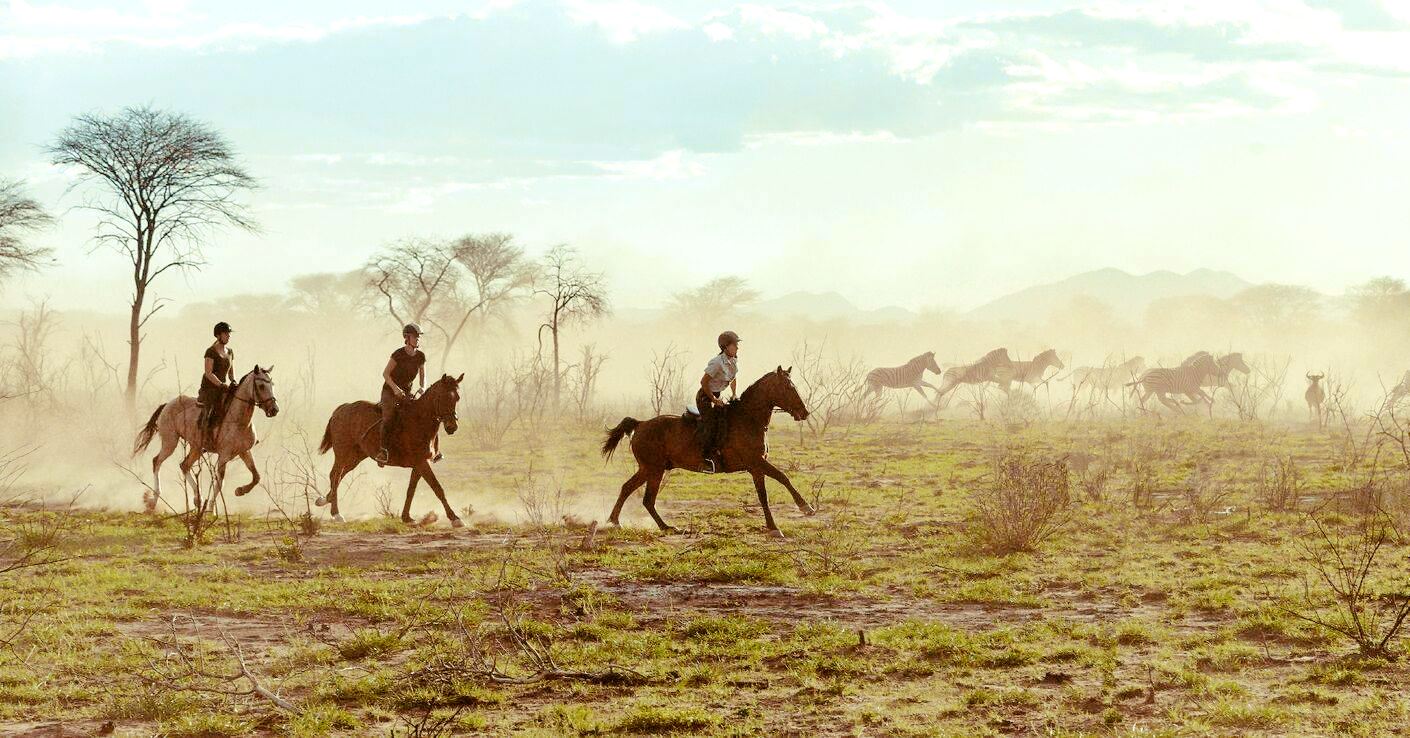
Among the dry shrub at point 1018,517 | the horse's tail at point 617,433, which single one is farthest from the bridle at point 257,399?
the dry shrub at point 1018,517

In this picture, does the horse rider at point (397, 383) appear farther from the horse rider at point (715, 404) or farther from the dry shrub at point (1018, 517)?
the dry shrub at point (1018, 517)

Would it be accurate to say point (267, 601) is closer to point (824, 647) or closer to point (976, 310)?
point (824, 647)

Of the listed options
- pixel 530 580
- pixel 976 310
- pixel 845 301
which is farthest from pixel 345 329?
pixel 845 301

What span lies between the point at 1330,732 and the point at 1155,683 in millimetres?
1116

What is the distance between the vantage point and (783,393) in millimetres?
12922

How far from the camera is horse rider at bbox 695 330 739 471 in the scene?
1291 centimetres

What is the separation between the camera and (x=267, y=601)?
32.2ft

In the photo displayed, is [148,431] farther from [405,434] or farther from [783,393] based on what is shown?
[783,393]

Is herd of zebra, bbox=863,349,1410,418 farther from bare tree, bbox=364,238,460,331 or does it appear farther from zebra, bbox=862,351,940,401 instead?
bare tree, bbox=364,238,460,331

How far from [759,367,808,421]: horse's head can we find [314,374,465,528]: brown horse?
3527 millimetres

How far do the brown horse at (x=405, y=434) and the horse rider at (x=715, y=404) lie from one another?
283 cm

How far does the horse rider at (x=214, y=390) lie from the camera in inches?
567

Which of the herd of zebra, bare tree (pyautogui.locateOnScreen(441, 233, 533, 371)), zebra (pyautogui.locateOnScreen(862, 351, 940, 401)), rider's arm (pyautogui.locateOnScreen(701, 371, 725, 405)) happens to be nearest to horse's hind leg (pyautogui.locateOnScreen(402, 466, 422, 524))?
rider's arm (pyautogui.locateOnScreen(701, 371, 725, 405))

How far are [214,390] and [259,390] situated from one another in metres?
0.85
